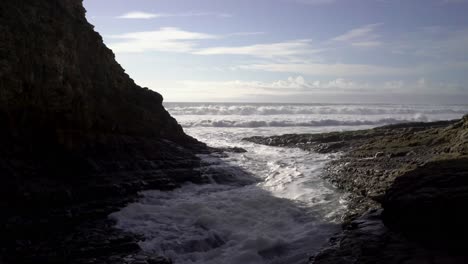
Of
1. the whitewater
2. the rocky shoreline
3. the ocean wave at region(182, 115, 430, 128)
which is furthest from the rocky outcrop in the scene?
the ocean wave at region(182, 115, 430, 128)

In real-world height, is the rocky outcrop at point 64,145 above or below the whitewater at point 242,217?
above

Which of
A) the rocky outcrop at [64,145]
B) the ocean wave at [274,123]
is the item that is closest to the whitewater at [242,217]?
the rocky outcrop at [64,145]

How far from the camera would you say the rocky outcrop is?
911 centimetres

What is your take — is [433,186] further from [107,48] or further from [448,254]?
[107,48]

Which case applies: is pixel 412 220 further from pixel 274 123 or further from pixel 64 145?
pixel 274 123

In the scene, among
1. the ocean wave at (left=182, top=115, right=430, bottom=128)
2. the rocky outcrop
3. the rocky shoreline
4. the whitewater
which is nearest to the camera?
the rocky shoreline

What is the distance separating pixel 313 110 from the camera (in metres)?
71.1

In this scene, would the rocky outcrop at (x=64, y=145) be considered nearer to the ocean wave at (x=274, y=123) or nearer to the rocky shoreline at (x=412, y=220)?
the rocky shoreline at (x=412, y=220)

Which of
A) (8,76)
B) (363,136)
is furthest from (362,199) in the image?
(363,136)

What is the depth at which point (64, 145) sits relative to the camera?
41.8 feet

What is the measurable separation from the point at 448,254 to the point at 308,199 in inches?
216

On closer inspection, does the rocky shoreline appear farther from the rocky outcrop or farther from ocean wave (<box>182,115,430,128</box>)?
ocean wave (<box>182,115,430,128</box>)

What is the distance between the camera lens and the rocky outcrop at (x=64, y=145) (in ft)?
29.9

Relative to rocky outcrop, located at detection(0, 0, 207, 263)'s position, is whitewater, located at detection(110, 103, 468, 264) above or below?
below
